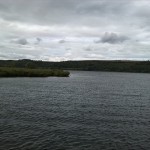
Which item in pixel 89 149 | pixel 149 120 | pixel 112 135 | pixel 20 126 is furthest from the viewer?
pixel 149 120

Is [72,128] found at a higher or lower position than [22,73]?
lower

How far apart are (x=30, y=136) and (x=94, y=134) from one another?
6072 millimetres

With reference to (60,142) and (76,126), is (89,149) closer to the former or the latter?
(60,142)

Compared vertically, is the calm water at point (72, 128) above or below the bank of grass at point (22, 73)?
below

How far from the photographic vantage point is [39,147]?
21.9m

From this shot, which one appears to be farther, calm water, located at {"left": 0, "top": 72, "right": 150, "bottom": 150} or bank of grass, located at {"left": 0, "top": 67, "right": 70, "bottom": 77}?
bank of grass, located at {"left": 0, "top": 67, "right": 70, "bottom": 77}

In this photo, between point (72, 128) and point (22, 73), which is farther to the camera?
point (22, 73)

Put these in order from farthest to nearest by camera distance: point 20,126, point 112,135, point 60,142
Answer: point 20,126, point 112,135, point 60,142

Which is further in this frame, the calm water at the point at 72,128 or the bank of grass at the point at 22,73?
the bank of grass at the point at 22,73

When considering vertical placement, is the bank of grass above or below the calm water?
above

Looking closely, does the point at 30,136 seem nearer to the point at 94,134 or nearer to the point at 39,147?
the point at 39,147

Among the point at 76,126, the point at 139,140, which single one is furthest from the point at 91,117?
the point at 139,140

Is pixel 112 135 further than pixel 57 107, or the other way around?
pixel 57 107

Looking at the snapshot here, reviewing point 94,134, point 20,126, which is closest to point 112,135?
point 94,134
